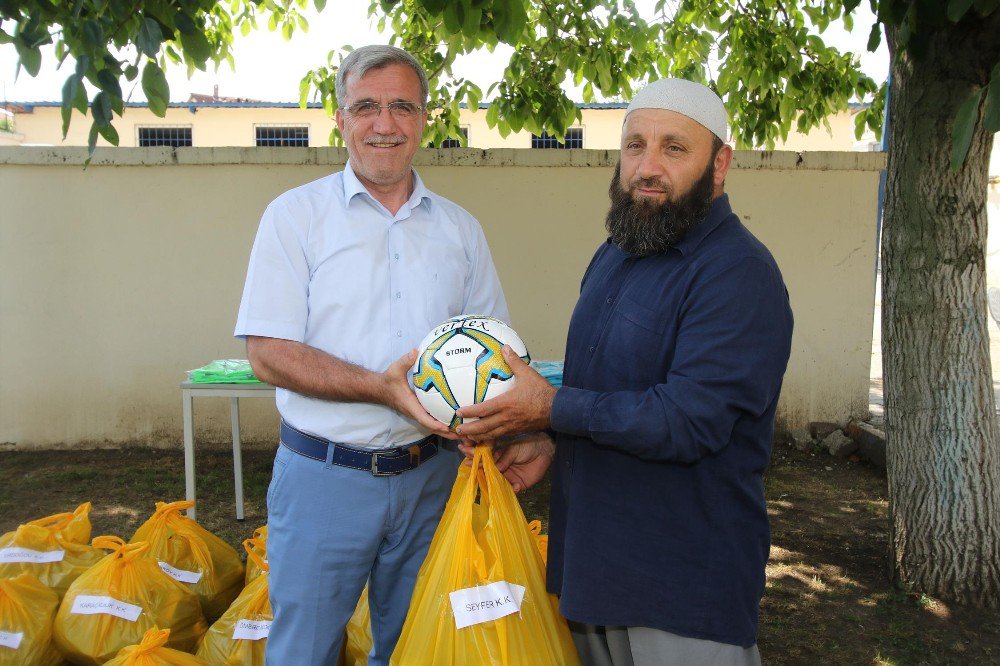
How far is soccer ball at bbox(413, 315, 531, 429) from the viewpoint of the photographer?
6.84 ft

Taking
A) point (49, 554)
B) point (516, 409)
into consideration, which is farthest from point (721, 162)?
point (49, 554)

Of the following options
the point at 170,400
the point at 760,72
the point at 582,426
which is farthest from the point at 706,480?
the point at 170,400

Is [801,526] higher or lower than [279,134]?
lower

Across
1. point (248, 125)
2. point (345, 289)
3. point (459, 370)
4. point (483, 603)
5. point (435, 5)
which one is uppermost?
point (248, 125)

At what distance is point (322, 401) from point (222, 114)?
24766 millimetres

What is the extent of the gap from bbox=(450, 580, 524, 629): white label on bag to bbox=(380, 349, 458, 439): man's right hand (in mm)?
391

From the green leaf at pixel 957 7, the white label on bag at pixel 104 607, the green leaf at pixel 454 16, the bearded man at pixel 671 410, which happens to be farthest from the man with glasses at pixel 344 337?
the green leaf at pixel 957 7

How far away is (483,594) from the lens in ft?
6.85

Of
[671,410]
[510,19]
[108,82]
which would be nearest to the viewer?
[671,410]

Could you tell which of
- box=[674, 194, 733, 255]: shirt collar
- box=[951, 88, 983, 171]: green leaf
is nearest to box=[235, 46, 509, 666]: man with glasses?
box=[674, 194, 733, 255]: shirt collar

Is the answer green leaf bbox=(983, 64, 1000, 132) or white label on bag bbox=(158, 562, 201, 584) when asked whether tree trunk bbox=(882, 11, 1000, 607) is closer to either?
green leaf bbox=(983, 64, 1000, 132)

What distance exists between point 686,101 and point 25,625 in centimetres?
309

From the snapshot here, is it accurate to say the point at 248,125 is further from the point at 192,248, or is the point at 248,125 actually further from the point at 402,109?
the point at 402,109

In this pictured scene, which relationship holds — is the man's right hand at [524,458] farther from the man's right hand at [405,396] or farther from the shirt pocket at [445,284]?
the shirt pocket at [445,284]
